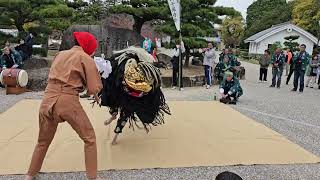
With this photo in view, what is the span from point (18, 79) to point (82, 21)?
9116mm

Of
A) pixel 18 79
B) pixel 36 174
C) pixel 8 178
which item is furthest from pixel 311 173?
pixel 18 79

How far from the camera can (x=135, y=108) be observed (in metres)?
4.35

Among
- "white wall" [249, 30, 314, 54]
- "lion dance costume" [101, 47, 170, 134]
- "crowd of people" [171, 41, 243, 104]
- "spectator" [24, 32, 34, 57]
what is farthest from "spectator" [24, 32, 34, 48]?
"white wall" [249, 30, 314, 54]

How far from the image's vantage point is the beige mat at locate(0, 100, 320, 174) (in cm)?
414

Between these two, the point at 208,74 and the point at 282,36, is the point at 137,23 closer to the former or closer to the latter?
the point at 208,74

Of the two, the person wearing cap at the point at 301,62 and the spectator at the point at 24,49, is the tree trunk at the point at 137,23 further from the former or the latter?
the person wearing cap at the point at 301,62

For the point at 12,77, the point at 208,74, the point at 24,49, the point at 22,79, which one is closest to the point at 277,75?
the point at 208,74

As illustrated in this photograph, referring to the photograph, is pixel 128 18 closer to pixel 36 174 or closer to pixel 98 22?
pixel 98 22

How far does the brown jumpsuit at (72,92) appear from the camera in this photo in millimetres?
3270

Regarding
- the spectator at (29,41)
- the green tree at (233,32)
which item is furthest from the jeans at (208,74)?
the green tree at (233,32)

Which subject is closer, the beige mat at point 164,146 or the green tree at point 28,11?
the beige mat at point 164,146

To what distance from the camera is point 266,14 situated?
4769 cm

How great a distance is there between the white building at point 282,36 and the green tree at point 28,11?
28723mm

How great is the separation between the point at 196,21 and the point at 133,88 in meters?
9.57
